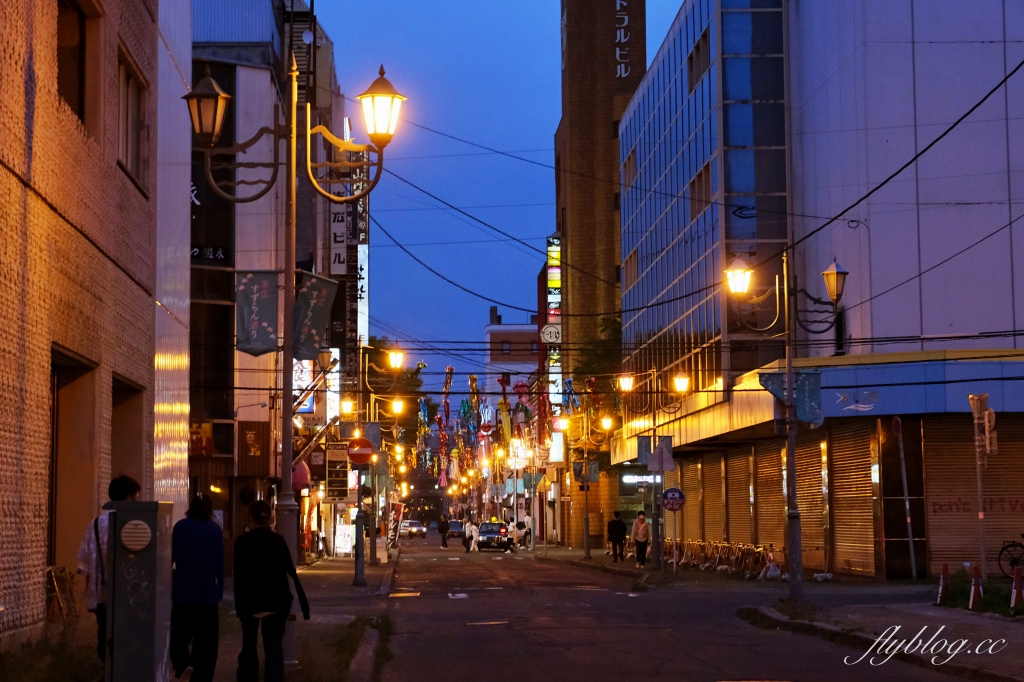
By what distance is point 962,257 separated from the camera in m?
35.0

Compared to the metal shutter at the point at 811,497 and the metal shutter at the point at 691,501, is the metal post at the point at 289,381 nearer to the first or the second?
the metal shutter at the point at 811,497

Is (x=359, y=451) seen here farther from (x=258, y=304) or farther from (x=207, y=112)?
(x=207, y=112)

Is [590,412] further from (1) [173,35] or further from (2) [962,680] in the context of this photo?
(2) [962,680]

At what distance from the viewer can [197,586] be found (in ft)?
36.9

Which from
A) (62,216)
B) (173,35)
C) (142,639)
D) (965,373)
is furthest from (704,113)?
(142,639)

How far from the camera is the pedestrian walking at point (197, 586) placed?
36.8ft

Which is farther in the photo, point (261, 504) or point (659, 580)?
point (659, 580)

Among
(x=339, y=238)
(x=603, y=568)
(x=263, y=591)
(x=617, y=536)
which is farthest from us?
(x=339, y=238)

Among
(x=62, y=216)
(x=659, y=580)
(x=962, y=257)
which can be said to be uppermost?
(x=962, y=257)

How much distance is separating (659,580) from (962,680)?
19958 mm

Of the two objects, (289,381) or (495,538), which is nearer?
(289,381)

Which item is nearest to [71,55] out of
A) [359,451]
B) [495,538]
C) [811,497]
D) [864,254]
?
[359,451]

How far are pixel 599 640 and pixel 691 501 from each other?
125 ft

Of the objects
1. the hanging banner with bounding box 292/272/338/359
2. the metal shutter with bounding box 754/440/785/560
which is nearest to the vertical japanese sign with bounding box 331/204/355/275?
the metal shutter with bounding box 754/440/785/560
